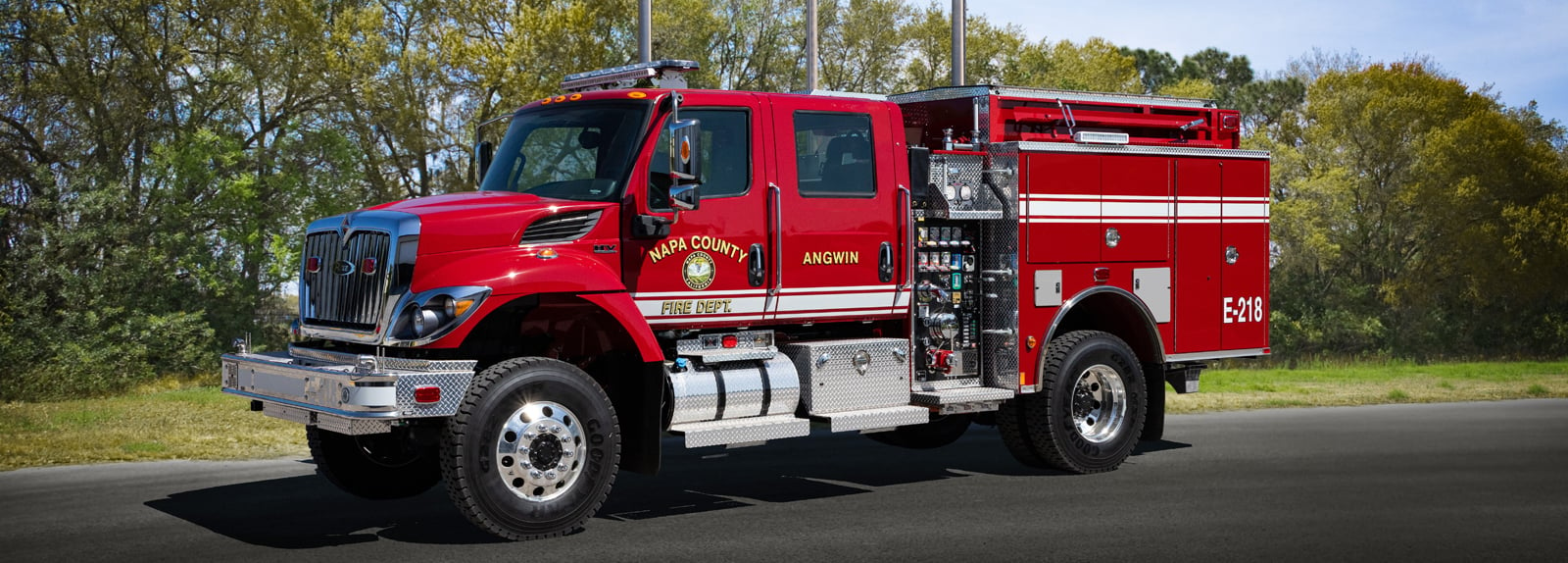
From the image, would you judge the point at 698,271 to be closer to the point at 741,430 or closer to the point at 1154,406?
the point at 741,430

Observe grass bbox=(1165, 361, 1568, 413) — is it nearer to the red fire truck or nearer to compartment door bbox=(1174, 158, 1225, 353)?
compartment door bbox=(1174, 158, 1225, 353)

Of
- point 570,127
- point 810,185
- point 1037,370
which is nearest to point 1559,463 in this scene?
point 1037,370

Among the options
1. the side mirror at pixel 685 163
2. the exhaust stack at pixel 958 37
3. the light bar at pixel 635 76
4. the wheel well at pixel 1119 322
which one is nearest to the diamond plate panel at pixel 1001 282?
the wheel well at pixel 1119 322

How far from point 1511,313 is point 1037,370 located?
39.9 metres

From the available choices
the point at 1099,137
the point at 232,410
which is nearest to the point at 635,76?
the point at 1099,137

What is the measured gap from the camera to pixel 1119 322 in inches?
488

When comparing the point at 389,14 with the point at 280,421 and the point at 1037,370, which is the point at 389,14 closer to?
the point at 280,421

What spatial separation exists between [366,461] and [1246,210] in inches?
303

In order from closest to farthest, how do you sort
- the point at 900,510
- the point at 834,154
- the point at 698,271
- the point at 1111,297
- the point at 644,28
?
the point at 900,510, the point at 698,271, the point at 834,154, the point at 1111,297, the point at 644,28

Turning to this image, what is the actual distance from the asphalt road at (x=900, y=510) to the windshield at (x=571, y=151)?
2.16 m

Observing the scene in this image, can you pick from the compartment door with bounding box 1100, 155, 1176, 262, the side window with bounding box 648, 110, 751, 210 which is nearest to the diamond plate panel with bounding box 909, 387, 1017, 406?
the compartment door with bounding box 1100, 155, 1176, 262

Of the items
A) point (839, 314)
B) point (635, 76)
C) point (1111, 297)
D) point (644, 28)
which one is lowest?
point (839, 314)

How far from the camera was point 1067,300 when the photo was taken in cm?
1168

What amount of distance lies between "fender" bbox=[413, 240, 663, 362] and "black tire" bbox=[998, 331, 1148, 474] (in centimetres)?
373
